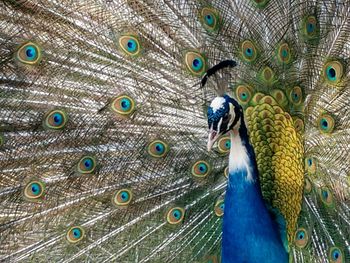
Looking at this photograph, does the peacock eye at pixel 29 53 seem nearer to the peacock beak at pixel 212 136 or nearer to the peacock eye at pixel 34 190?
the peacock eye at pixel 34 190

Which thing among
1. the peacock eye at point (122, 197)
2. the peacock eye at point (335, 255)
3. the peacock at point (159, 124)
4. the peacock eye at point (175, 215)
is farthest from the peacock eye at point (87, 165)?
the peacock eye at point (335, 255)

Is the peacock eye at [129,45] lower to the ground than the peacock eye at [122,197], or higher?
higher

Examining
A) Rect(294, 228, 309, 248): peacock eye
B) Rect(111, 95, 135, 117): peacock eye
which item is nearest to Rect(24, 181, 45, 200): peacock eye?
Rect(111, 95, 135, 117): peacock eye

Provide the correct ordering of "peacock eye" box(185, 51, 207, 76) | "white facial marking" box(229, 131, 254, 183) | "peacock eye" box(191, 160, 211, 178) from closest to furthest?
"white facial marking" box(229, 131, 254, 183)
"peacock eye" box(185, 51, 207, 76)
"peacock eye" box(191, 160, 211, 178)

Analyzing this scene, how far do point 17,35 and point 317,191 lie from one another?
49.4 inches

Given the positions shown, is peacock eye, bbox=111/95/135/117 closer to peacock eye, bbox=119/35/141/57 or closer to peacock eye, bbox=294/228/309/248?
peacock eye, bbox=119/35/141/57

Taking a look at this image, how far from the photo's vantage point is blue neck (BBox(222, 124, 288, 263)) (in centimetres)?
238

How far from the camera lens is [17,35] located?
257cm

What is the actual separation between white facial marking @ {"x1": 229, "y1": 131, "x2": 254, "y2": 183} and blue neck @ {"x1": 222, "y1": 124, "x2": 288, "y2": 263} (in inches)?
0.7

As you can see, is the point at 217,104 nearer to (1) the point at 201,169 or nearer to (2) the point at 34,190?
(1) the point at 201,169

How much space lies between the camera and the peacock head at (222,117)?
82.4 inches

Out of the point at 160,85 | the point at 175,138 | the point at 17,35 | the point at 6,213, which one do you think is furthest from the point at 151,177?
the point at 17,35

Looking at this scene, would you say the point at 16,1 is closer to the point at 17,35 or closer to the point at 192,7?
the point at 17,35

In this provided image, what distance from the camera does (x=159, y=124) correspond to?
2723 mm
